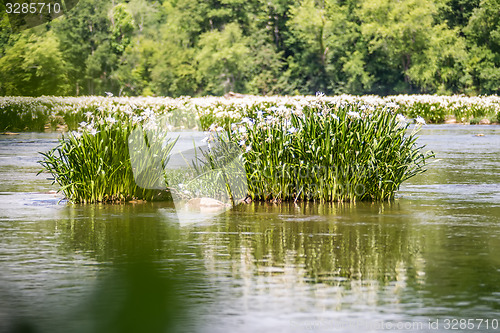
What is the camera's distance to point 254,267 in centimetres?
842

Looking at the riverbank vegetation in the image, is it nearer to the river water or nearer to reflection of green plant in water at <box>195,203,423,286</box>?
the river water

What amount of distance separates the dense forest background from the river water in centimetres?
6417

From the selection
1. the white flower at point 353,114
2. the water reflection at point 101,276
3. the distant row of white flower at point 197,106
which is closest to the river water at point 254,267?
the water reflection at point 101,276

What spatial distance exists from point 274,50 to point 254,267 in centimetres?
8013

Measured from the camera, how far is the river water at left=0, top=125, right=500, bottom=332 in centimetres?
644

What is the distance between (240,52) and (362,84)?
41.9 feet

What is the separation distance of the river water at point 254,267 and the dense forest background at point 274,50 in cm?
6417

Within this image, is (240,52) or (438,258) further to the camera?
(240,52)

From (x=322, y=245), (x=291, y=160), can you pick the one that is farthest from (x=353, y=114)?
(x=322, y=245)

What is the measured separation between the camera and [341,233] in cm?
1055

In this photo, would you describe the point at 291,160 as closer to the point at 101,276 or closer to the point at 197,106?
the point at 101,276

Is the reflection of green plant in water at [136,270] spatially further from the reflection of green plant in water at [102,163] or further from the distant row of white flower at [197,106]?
the distant row of white flower at [197,106]

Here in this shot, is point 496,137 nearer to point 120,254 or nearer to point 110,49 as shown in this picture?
point 120,254

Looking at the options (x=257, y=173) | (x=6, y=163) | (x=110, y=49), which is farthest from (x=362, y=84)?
(x=257, y=173)
